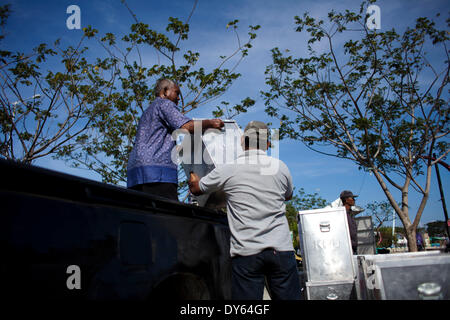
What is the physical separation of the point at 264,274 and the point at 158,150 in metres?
1.15

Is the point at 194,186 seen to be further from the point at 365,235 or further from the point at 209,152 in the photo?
the point at 365,235

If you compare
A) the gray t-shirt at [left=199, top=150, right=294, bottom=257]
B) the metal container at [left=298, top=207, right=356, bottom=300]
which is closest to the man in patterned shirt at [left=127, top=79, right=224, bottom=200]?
the gray t-shirt at [left=199, top=150, right=294, bottom=257]

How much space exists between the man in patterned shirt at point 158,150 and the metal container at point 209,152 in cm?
12

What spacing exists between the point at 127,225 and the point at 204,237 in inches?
24.3

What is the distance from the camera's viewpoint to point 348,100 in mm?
11578

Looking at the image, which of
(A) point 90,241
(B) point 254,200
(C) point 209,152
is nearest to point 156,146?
(C) point 209,152

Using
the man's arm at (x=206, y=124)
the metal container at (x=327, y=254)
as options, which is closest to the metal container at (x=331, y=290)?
the metal container at (x=327, y=254)

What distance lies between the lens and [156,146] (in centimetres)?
254

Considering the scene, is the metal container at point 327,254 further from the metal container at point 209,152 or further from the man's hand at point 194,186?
the man's hand at point 194,186

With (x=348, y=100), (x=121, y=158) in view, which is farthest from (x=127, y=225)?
(x=348, y=100)

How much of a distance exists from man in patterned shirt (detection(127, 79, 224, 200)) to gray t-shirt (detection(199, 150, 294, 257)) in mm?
328

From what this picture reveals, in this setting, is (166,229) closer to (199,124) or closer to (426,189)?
(199,124)

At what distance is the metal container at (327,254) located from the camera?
166 inches

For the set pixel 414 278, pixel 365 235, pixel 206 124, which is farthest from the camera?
pixel 365 235
